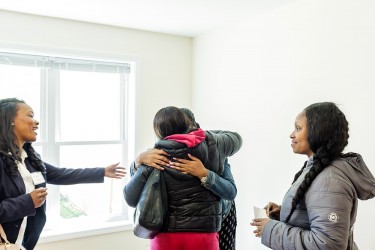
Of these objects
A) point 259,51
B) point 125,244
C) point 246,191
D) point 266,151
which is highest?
point 259,51

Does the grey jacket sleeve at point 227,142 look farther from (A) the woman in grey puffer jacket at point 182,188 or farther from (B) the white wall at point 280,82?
(B) the white wall at point 280,82

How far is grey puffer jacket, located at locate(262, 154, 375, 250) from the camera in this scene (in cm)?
108

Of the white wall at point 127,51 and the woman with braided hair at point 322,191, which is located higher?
the white wall at point 127,51

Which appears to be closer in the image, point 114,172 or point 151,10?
point 114,172

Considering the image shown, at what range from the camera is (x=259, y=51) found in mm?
2609

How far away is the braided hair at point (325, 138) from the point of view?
46.7 inches

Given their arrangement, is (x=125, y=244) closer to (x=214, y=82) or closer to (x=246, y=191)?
(x=246, y=191)

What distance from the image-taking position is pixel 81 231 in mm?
A: 2877

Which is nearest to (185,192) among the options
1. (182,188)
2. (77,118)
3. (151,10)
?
(182,188)

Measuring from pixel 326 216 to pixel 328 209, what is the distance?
0.08ft

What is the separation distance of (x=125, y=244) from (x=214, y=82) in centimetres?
182

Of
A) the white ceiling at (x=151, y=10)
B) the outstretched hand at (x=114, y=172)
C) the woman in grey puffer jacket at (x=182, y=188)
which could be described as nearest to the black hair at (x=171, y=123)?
the woman in grey puffer jacket at (x=182, y=188)

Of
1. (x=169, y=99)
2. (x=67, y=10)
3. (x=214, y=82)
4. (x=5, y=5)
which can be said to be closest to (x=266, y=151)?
(x=214, y=82)

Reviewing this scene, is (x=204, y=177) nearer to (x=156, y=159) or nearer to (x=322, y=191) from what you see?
(x=156, y=159)
